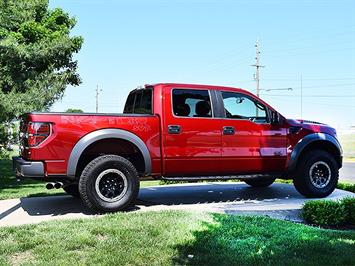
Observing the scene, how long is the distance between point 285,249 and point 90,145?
3406 mm

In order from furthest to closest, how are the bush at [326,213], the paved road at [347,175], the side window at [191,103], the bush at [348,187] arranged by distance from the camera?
the paved road at [347,175], the bush at [348,187], the side window at [191,103], the bush at [326,213]

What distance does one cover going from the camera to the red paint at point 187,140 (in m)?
7.10

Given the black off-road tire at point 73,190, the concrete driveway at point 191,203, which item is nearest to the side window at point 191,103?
the concrete driveway at point 191,203

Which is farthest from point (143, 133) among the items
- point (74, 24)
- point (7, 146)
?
point (74, 24)

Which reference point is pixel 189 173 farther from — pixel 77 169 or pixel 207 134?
pixel 77 169

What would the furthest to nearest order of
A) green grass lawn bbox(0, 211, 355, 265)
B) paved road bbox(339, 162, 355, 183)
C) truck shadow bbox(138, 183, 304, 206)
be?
1. paved road bbox(339, 162, 355, 183)
2. truck shadow bbox(138, 183, 304, 206)
3. green grass lawn bbox(0, 211, 355, 265)

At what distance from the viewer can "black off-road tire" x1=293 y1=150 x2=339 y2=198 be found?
29.2ft

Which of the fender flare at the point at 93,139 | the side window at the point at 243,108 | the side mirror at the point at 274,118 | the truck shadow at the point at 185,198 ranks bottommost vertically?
the truck shadow at the point at 185,198

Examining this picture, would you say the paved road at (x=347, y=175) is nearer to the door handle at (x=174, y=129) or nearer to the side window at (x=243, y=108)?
the side window at (x=243, y=108)

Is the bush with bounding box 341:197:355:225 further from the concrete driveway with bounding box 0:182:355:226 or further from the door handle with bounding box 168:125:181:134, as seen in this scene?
the door handle with bounding box 168:125:181:134

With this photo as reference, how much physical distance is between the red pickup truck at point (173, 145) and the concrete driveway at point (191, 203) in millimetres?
434

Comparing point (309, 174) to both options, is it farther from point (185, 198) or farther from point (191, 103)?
point (191, 103)

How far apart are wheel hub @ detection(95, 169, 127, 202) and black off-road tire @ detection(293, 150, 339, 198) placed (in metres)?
3.33

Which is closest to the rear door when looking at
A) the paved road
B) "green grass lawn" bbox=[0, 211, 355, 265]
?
"green grass lawn" bbox=[0, 211, 355, 265]
